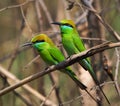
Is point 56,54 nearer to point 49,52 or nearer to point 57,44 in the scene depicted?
point 49,52

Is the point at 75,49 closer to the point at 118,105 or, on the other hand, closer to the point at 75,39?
the point at 75,39

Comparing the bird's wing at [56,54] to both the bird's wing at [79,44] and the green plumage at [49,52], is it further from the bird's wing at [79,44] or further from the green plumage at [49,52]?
the bird's wing at [79,44]

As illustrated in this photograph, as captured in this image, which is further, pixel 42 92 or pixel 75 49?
pixel 42 92

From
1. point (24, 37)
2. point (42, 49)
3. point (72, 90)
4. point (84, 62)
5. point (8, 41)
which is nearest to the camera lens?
point (84, 62)

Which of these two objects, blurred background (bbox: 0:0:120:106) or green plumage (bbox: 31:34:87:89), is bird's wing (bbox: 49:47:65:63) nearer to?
green plumage (bbox: 31:34:87:89)

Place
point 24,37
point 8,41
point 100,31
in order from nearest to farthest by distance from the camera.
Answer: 1. point 100,31
2. point 24,37
3. point 8,41

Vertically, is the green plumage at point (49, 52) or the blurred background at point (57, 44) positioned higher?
the green plumage at point (49, 52)

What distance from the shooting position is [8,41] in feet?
15.1

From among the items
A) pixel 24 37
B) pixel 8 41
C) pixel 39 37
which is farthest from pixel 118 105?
pixel 8 41

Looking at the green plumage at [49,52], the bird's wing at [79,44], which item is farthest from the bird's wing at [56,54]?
the bird's wing at [79,44]

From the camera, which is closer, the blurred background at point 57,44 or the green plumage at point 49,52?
the green plumage at point 49,52

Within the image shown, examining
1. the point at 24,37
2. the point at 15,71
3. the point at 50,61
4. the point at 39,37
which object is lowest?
the point at 15,71

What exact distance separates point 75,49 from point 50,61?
177 millimetres

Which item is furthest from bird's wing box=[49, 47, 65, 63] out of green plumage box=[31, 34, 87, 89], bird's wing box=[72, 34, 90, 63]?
bird's wing box=[72, 34, 90, 63]
